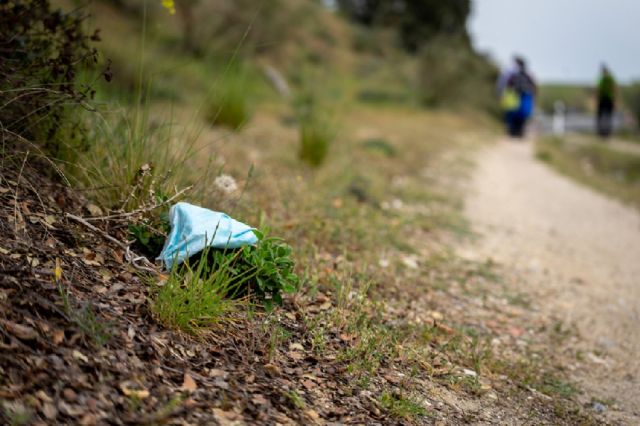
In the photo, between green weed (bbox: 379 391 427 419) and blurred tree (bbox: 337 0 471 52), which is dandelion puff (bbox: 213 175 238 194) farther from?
blurred tree (bbox: 337 0 471 52)

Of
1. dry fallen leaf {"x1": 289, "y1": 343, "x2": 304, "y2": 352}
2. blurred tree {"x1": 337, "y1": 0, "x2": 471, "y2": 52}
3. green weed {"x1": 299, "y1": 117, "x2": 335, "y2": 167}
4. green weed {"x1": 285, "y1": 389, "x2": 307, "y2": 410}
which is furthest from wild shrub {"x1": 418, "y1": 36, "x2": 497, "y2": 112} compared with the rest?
green weed {"x1": 285, "y1": 389, "x2": 307, "y2": 410}

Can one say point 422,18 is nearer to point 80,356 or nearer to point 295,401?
point 295,401

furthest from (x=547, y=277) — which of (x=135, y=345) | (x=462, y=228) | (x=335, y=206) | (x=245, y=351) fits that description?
(x=135, y=345)

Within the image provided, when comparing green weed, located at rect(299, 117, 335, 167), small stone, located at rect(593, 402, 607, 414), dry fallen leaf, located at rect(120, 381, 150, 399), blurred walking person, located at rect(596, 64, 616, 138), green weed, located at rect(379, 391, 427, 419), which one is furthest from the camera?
blurred walking person, located at rect(596, 64, 616, 138)

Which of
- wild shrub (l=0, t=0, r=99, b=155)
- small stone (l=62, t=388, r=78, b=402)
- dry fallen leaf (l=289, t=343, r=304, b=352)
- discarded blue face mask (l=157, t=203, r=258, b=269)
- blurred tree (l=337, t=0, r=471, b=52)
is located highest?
blurred tree (l=337, t=0, r=471, b=52)

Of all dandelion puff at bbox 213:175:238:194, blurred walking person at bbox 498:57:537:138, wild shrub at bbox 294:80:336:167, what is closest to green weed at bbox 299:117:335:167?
wild shrub at bbox 294:80:336:167

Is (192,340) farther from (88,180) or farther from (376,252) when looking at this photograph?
(376,252)

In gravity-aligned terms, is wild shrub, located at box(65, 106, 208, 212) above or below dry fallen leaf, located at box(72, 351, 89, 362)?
above

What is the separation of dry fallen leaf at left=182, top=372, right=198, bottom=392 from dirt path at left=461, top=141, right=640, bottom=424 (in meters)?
1.78

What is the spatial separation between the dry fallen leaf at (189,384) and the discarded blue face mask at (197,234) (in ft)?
1.79

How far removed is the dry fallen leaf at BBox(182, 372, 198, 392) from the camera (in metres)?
2.08

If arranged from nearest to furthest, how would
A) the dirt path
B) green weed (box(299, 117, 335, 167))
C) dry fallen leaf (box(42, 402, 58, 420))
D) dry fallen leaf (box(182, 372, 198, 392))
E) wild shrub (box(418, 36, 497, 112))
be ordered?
dry fallen leaf (box(42, 402, 58, 420)), dry fallen leaf (box(182, 372, 198, 392)), the dirt path, green weed (box(299, 117, 335, 167)), wild shrub (box(418, 36, 497, 112))

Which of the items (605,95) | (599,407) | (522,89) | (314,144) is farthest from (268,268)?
(605,95)

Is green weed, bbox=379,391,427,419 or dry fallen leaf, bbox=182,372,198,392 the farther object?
green weed, bbox=379,391,427,419
